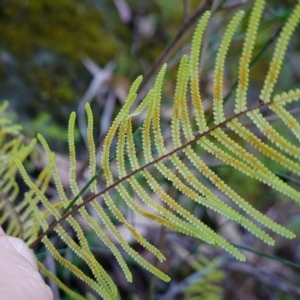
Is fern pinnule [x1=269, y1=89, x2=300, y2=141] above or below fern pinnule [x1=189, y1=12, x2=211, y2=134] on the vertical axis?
below

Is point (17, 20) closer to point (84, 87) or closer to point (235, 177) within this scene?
point (84, 87)

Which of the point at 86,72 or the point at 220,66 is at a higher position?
the point at 220,66

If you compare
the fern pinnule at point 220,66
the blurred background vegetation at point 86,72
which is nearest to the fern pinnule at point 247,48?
the fern pinnule at point 220,66

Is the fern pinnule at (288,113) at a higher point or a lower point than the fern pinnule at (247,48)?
lower

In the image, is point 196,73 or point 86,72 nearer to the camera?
point 196,73

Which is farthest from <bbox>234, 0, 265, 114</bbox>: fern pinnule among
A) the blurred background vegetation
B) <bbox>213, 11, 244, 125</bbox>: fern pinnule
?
the blurred background vegetation

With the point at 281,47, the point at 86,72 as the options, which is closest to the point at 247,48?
the point at 281,47

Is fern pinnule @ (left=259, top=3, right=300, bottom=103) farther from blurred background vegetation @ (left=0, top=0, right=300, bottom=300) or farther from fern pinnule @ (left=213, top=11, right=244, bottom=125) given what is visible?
blurred background vegetation @ (left=0, top=0, right=300, bottom=300)

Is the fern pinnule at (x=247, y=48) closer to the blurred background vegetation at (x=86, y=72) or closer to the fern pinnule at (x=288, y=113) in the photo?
the fern pinnule at (x=288, y=113)

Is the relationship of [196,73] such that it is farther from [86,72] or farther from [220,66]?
[86,72]

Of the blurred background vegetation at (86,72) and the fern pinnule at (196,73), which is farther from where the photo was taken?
the blurred background vegetation at (86,72)

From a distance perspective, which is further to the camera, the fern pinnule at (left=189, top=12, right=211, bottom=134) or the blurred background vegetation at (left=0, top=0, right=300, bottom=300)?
the blurred background vegetation at (left=0, top=0, right=300, bottom=300)

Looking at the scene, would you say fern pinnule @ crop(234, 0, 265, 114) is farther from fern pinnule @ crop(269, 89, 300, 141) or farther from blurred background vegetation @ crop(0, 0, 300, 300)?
blurred background vegetation @ crop(0, 0, 300, 300)
